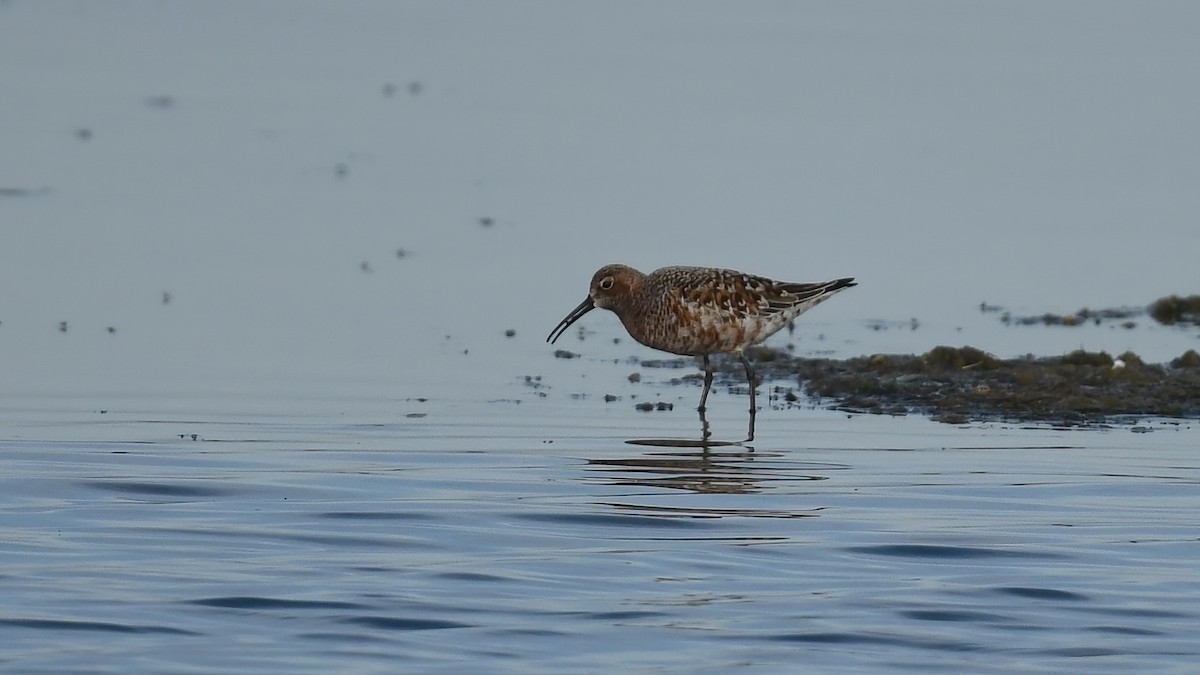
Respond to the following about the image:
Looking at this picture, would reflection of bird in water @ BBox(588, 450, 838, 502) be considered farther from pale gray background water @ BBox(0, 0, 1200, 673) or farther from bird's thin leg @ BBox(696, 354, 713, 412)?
bird's thin leg @ BBox(696, 354, 713, 412)

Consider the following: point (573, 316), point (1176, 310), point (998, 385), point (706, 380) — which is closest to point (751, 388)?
point (706, 380)

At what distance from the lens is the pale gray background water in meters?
7.10

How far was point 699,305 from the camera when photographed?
12383 millimetres

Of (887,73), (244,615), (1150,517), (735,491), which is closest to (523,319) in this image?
(735,491)

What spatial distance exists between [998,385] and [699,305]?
1768 mm

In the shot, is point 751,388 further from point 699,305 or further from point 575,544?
point 575,544

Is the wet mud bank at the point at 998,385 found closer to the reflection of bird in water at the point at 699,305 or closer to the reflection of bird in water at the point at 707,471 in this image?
the reflection of bird in water at the point at 699,305

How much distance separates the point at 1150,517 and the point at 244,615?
3849 mm

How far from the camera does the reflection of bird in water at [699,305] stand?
12352mm

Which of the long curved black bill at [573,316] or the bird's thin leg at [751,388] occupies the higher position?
the long curved black bill at [573,316]

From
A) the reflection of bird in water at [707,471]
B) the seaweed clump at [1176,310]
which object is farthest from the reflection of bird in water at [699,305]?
the seaweed clump at [1176,310]

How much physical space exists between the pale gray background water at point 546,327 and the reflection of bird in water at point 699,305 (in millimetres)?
352

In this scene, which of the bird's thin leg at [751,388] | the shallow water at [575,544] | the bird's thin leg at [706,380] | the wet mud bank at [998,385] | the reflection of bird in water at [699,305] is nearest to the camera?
the shallow water at [575,544]

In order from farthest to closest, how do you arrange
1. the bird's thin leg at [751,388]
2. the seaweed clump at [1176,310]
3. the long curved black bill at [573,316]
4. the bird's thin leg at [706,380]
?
1. the seaweed clump at [1176,310]
2. the long curved black bill at [573,316]
3. the bird's thin leg at [706,380]
4. the bird's thin leg at [751,388]
